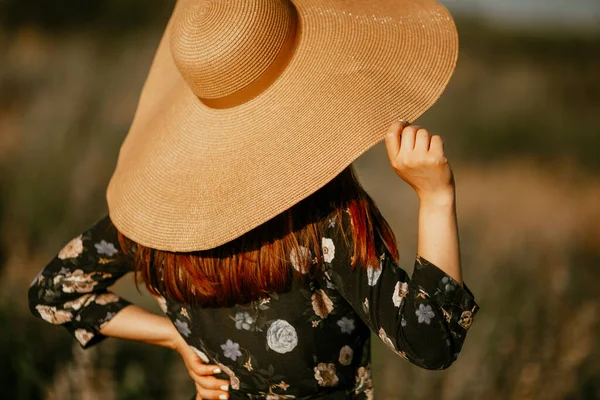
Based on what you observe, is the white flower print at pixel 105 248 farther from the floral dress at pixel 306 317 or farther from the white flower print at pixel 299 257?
the white flower print at pixel 299 257

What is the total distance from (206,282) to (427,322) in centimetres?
47

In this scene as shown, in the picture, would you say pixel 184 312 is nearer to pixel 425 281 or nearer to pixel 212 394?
pixel 212 394

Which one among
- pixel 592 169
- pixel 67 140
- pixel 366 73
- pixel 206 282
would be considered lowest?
pixel 592 169

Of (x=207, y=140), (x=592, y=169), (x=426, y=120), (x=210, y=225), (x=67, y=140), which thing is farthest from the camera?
(x=426, y=120)

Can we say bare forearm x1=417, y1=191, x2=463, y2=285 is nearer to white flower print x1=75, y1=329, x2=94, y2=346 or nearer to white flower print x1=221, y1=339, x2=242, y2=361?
white flower print x1=221, y1=339, x2=242, y2=361

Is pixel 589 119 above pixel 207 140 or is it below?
below

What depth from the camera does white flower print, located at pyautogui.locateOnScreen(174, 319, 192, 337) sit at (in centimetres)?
151

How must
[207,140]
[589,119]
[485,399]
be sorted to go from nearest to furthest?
[207,140] < [485,399] < [589,119]

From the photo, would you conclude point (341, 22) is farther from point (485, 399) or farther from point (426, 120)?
point (426, 120)

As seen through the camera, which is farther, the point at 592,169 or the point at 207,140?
the point at 592,169

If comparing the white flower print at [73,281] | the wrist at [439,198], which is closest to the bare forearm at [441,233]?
the wrist at [439,198]

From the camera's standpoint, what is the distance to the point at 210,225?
1264mm

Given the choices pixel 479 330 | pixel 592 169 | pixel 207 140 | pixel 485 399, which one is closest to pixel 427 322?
pixel 207 140

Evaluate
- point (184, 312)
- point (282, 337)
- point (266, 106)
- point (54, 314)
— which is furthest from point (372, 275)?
point (54, 314)
